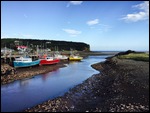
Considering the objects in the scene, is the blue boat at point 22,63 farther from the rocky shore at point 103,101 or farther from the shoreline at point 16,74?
the rocky shore at point 103,101

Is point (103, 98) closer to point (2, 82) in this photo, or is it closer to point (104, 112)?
point (104, 112)

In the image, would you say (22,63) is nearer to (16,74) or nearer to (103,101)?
(16,74)

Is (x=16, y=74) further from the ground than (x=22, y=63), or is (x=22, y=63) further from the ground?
(x=22, y=63)

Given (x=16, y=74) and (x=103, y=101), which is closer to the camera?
(x=103, y=101)

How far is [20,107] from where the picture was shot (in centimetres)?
2188

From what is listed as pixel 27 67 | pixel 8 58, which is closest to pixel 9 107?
pixel 27 67

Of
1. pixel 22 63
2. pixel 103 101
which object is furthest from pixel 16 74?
pixel 103 101

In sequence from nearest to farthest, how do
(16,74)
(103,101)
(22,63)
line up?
(103,101), (16,74), (22,63)

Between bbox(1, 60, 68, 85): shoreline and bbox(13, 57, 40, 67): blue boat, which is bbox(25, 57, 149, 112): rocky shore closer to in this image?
bbox(1, 60, 68, 85): shoreline

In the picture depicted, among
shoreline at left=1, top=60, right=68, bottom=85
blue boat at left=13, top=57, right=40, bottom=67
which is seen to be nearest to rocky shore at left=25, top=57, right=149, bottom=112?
shoreline at left=1, top=60, right=68, bottom=85

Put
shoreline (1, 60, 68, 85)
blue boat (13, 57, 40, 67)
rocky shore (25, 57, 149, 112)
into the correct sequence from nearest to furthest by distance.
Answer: rocky shore (25, 57, 149, 112) → shoreline (1, 60, 68, 85) → blue boat (13, 57, 40, 67)

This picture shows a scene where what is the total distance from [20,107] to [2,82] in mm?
14561

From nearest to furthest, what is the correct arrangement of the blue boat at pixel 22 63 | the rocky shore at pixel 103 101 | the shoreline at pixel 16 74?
the rocky shore at pixel 103 101
the shoreline at pixel 16 74
the blue boat at pixel 22 63

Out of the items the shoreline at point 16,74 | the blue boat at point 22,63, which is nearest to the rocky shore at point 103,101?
the shoreline at point 16,74
